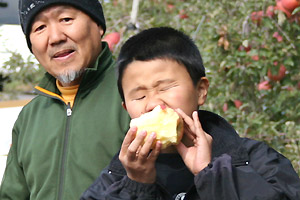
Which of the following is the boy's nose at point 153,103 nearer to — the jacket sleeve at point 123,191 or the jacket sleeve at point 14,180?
the jacket sleeve at point 123,191

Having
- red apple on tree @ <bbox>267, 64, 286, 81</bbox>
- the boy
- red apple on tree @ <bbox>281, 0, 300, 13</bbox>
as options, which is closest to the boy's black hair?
the boy

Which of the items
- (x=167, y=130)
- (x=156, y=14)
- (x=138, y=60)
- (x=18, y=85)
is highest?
(x=138, y=60)

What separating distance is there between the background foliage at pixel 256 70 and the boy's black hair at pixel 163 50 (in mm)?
1313

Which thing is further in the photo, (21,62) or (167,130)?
(21,62)

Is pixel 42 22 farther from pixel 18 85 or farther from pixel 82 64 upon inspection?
pixel 18 85

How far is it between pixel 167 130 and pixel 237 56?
169 cm

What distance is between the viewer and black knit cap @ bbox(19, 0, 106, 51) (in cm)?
189

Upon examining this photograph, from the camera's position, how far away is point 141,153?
1.41m

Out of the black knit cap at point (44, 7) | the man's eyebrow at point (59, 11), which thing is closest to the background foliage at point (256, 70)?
A: the black knit cap at point (44, 7)

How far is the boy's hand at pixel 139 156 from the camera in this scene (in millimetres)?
1402

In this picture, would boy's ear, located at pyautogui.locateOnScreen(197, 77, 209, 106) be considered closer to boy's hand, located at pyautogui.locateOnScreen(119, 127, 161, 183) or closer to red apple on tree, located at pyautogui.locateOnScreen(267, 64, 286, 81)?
boy's hand, located at pyautogui.locateOnScreen(119, 127, 161, 183)

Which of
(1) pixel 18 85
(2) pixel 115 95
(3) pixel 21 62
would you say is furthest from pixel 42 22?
(1) pixel 18 85

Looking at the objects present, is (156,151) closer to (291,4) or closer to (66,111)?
(66,111)

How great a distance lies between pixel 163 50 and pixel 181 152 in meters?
0.30
